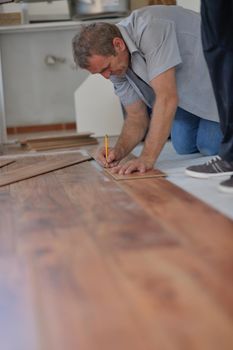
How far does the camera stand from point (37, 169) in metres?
2.53

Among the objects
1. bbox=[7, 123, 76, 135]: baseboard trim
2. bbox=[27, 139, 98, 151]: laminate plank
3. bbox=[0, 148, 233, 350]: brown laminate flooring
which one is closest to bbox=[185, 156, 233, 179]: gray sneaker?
bbox=[0, 148, 233, 350]: brown laminate flooring

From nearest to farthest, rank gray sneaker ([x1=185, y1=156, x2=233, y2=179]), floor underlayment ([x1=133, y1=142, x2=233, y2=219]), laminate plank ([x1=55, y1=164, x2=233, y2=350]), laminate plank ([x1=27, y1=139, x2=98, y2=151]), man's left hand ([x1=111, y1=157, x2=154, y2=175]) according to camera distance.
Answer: laminate plank ([x1=55, y1=164, x2=233, y2=350])
floor underlayment ([x1=133, y1=142, x2=233, y2=219])
gray sneaker ([x1=185, y1=156, x2=233, y2=179])
man's left hand ([x1=111, y1=157, x2=154, y2=175])
laminate plank ([x1=27, y1=139, x2=98, y2=151])

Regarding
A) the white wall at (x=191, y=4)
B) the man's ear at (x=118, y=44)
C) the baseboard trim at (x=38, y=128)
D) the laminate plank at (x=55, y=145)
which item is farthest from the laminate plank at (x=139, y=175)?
the baseboard trim at (x=38, y=128)

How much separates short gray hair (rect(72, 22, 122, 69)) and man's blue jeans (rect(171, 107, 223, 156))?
61cm

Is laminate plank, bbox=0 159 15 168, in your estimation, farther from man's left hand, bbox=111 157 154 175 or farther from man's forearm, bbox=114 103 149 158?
man's left hand, bbox=111 157 154 175

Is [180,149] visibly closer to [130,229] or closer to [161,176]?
[161,176]

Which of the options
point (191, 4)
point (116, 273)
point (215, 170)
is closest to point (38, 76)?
point (191, 4)

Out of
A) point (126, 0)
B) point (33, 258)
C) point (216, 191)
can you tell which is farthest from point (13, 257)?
point (126, 0)

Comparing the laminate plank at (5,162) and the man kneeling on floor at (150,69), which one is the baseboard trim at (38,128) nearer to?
the laminate plank at (5,162)

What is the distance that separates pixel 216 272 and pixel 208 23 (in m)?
0.90

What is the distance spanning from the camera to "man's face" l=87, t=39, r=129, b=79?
82.7 inches

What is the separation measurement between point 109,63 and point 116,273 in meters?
1.20

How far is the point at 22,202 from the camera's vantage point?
6.11 ft

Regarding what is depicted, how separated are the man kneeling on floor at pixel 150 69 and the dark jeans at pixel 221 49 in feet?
1.03
